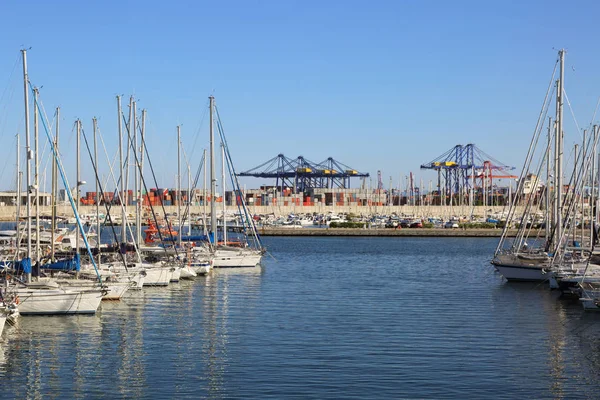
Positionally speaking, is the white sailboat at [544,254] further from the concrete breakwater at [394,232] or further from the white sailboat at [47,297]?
the concrete breakwater at [394,232]

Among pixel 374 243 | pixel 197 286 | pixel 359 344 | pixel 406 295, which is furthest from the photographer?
pixel 374 243

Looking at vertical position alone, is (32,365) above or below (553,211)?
below

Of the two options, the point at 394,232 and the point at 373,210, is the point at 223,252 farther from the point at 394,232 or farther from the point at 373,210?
the point at 373,210

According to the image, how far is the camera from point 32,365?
784 inches

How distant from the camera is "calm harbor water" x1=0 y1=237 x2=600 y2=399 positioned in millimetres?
18156

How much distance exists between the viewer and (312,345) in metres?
22.6

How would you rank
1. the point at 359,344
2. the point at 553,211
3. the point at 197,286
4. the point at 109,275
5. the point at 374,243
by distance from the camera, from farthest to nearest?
the point at 374,243, the point at 553,211, the point at 197,286, the point at 109,275, the point at 359,344

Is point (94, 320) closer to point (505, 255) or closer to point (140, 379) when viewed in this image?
point (140, 379)

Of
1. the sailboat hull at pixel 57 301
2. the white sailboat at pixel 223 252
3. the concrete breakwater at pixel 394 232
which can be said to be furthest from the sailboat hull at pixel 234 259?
the concrete breakwater at pixel 394 232

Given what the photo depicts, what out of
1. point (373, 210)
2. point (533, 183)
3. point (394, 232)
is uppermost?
point (533, 183)

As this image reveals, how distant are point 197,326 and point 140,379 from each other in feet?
24.6

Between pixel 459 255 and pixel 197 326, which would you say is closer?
A: pixel 197 326

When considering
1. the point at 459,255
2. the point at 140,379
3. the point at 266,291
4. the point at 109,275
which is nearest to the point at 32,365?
the point at 140,379

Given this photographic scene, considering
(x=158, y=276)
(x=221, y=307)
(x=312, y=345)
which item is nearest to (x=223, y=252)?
(x=158, y=276)
